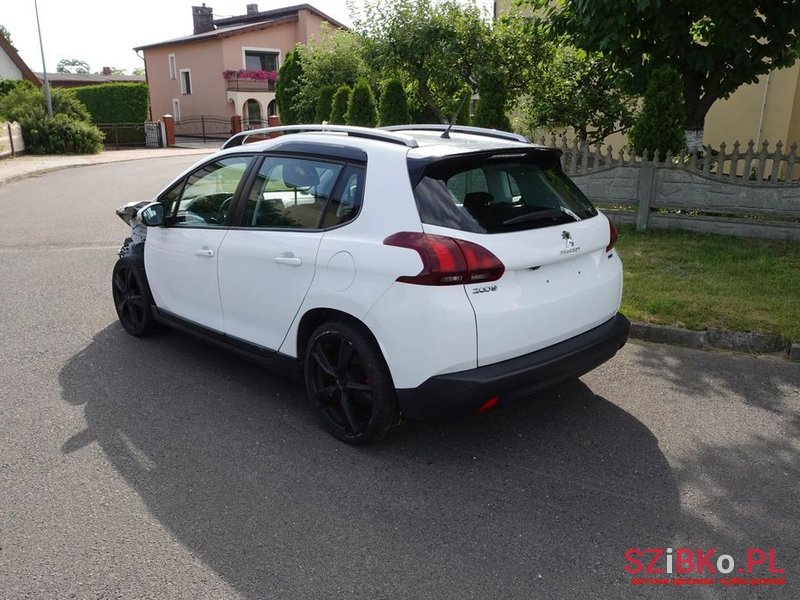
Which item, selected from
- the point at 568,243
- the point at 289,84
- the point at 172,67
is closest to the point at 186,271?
the point at 568,243

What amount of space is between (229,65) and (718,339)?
136 ft

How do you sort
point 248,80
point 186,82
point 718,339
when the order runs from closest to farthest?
point 718,339 → point 248,80 → point 186,82

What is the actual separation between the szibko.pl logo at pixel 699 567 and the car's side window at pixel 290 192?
2.41 metres

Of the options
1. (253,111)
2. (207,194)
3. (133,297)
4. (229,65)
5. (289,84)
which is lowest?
(133,297)

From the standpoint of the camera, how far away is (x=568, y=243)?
370 cm

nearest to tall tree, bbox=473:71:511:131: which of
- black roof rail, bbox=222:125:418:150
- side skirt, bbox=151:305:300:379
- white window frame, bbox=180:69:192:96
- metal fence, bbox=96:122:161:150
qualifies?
black roof rail, bbox=222:125:418:150

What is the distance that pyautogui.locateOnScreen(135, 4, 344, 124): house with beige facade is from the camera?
41.8m

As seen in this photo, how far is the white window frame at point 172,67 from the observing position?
4572 cm

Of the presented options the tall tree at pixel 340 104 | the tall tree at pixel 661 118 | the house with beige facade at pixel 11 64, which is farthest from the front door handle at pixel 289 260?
the house with beige facade at pixel 11 64

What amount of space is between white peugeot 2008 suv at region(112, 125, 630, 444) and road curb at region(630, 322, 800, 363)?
1.54 m

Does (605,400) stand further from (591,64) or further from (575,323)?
(591,64)

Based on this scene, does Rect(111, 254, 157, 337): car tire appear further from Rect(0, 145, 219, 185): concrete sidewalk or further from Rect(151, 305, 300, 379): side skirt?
Rect(0, 145, 219, 185): concrete sidewalk

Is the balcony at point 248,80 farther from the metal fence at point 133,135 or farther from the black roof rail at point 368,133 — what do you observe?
the black roof rail at point 368,133

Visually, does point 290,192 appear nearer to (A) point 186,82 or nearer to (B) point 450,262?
(B) point 450,262
